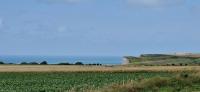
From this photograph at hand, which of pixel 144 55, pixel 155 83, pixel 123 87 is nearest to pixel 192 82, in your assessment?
pixel 155 83

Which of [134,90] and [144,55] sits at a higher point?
[144,55]

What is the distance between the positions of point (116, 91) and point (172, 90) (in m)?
3.92

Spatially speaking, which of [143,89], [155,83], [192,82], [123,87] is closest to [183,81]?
[192,82]

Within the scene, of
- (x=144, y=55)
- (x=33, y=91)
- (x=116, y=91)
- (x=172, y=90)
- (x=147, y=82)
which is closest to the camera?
(x=116, y=91)

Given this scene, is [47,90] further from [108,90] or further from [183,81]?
[108,90]

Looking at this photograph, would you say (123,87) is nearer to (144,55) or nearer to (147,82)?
(147,82)

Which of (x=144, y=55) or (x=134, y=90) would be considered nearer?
(x=134, y=90)

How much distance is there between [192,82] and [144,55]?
5164 inches

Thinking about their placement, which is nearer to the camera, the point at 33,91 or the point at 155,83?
the point at 155,83

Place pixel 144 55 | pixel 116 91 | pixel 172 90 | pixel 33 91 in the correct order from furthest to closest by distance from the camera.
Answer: pixel 144 55
pixel 33 91
pixel 172 90
pixel 116 91

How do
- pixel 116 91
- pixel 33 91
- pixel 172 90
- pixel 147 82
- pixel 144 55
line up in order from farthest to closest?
pixel 144 55 → pixel 33 91 → pixel 147 82 → pixel 172 90 → pixel 116 91

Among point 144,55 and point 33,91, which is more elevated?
point 144,55

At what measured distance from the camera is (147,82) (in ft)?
117

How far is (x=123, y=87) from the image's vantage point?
30219 mm
